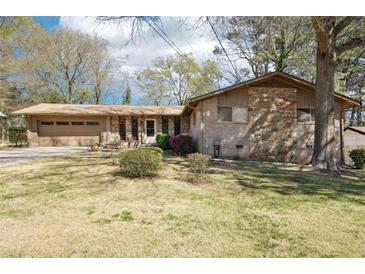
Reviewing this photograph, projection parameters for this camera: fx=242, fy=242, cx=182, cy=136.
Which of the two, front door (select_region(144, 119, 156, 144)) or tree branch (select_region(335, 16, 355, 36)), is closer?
tree branch (select_region(335, 16, 355, 36))

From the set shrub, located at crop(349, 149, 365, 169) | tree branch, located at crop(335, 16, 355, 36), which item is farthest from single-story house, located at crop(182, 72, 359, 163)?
tree branch, located at crop(335, 16, 355, 36)

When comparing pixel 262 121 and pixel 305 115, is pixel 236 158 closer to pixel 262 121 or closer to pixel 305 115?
pixel 262 121

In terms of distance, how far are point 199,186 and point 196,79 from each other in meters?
26.6

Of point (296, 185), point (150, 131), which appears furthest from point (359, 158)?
point (150, 131)

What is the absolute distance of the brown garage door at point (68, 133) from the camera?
18.1 metres

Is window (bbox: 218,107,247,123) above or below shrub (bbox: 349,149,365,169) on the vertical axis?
above

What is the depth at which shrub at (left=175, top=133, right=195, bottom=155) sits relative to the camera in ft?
44.4

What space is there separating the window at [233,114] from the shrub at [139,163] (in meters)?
6.47

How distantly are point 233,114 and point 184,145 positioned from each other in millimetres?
3162

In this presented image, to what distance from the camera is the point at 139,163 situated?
22.6 ft

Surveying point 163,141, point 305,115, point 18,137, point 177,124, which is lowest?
point 163,141

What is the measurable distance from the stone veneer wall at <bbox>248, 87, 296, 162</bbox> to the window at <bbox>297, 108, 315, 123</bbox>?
31cm

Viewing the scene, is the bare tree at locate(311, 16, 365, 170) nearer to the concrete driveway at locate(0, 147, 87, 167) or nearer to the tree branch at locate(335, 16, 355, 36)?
the tree branch at locate(335, 16, 355, 36)

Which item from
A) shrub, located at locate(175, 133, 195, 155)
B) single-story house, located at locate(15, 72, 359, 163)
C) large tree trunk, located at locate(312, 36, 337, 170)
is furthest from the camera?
shrub, located at locate(175, 133, 195, 155)
